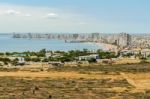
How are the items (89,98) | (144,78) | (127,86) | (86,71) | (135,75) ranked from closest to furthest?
(89,98) → (127,86) → (144,78) → (135,75) → (86,71)

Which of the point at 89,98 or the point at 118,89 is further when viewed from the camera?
the point at 118,89

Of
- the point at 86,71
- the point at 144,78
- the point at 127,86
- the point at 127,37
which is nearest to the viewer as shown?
the point at 127,86

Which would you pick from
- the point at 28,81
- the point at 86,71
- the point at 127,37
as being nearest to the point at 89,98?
the point at 28,81

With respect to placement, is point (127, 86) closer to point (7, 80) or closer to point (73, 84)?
point (73, 84)

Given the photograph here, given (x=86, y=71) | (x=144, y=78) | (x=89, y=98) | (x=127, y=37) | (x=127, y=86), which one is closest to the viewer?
(x=89, y=98)

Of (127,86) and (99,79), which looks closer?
(127,86)

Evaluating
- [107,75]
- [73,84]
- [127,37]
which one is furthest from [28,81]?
[127,37]

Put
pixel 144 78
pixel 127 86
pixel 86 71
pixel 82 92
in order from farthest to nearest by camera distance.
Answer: pixel 86 71
pixel 144 78
pixel 127 86
pixel 82 92

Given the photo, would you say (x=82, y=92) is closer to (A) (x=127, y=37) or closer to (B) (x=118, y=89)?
(B) (x=118, y=89)
